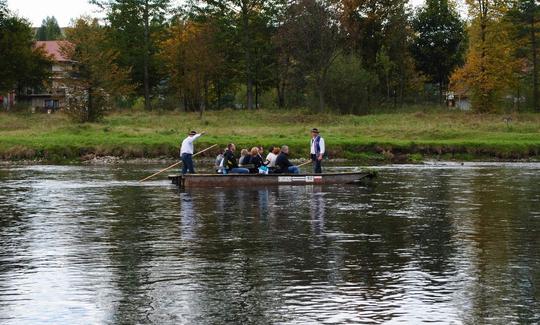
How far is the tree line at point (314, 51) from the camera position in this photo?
7094 cm

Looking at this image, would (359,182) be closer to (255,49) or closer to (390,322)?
(390,322)

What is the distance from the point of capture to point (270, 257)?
16.7 m

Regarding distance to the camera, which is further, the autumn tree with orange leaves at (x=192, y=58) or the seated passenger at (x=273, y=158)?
the autumn tree with orange leaves at (x=192, y=58)

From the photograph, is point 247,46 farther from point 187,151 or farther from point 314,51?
point 187,151

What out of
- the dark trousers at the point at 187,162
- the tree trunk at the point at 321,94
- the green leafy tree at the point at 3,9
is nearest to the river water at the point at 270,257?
the dark trousers at the point at 187,162

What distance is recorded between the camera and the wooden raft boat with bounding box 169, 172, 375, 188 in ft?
106

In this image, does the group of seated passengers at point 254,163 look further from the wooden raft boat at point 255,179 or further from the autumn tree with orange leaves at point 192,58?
the autumn tree with orange leaves at point 192,58

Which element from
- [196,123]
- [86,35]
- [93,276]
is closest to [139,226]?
[93,276]

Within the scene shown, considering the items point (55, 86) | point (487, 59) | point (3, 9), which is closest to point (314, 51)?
point (487, 59)

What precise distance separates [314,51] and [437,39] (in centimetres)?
2318

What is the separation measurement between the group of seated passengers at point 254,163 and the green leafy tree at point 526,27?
44.7m

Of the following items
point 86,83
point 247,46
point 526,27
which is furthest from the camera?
point 247,46

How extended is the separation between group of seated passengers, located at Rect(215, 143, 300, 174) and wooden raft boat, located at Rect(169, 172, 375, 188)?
81cm

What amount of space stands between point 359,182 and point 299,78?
4265cm
